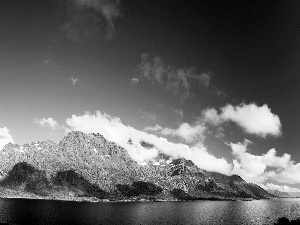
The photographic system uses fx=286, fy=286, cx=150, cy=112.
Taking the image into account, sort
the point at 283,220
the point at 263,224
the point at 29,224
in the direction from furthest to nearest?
the point at 263,224
the point at 29,224
the point at 283,220

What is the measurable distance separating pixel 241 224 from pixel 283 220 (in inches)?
1892

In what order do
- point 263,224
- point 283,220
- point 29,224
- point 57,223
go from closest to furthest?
point 283,220
point 29,224
point 57,223
point 263,224

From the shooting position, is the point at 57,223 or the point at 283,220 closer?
the point at 283,220

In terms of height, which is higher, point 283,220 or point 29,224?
point 283,220

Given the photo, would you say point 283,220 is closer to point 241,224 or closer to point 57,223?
point 241,224

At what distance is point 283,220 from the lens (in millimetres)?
117938

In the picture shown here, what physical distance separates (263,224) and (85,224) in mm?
97789

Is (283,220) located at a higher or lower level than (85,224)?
higher

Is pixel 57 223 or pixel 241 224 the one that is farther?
pixel 241 224

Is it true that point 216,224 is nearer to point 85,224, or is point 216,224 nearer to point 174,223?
point 174,223

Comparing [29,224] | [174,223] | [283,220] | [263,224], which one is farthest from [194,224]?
[29,224]

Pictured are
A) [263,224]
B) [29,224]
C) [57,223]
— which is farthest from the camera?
[263,224]

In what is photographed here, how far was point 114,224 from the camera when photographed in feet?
502

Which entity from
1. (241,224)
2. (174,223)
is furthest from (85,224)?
(241,224)
